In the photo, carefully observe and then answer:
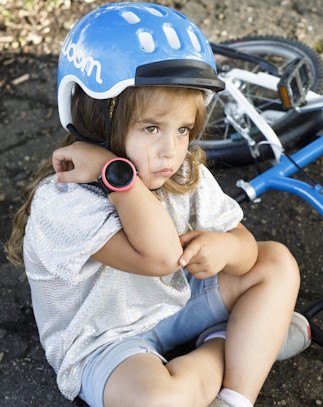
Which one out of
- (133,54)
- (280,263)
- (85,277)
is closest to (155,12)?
(133,54)

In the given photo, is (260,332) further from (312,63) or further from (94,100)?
(312,63)

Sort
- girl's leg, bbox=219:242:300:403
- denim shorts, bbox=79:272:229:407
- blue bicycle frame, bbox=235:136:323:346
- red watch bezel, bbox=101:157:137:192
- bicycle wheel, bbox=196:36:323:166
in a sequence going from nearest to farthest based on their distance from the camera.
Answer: red watch bezel, bbox=101:157:137:192 → girl's leg, bbox=219:242:300:403 → denim shorts, bbox=79:272:229:407 → blue bicycle frame, bbox=235:136:323:346 → bicycle wheel, bbox=196:36:323:166

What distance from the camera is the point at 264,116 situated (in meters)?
2.84

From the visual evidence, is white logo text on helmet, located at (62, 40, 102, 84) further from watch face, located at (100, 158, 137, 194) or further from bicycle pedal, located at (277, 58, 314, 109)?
bicycle pedal, located at (277, 58, 314, 109)

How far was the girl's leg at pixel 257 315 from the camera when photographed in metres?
1.77

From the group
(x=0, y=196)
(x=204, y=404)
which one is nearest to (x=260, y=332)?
(x=204, y=404)

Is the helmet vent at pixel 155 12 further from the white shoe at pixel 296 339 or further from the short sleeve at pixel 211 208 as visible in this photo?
the white shoe at pixel 296 339

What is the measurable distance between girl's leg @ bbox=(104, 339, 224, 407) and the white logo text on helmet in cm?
81

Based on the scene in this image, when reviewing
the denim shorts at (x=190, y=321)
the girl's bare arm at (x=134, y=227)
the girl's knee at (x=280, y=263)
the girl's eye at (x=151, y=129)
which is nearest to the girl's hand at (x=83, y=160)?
the girl's bare arm at (x=134, y=227)

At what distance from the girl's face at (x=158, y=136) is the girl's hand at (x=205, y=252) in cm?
22

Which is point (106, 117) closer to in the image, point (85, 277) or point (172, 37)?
point (172, 37)

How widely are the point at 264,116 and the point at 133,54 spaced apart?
57.6 inches

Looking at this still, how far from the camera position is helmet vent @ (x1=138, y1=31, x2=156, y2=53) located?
1.51 metres

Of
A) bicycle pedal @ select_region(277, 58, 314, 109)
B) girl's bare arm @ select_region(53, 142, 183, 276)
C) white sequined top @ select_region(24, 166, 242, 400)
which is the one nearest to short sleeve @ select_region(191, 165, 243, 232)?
white sequined top @ select_region(24, 166, 242, 400)
